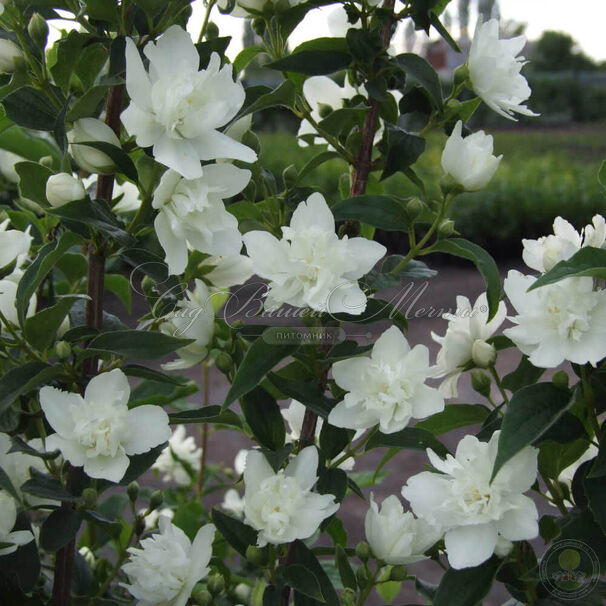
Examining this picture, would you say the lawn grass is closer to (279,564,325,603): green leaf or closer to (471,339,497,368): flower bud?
(471,339,497,368): flower bud

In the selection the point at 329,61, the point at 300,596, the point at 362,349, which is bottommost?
the point at 300,596

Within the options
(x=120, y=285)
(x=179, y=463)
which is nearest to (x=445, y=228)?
(x=120, y=285)

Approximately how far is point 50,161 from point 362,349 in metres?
0.44

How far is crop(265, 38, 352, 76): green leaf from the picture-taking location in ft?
2.53

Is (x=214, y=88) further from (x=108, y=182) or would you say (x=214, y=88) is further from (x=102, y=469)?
(x=102, y=469)

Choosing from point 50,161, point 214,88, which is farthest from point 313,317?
point 50,161

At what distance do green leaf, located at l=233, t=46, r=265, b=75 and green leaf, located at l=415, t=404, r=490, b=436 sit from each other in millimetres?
417

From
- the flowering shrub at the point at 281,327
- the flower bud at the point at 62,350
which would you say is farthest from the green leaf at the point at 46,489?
the flower bud at the point at 62,350

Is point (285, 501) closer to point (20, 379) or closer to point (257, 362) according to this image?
point (257, 362)

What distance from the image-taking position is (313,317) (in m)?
0.74

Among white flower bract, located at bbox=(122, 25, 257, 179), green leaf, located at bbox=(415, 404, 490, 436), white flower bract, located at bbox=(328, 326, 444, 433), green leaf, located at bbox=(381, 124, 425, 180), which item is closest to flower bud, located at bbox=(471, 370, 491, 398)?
green leaf, located at bbox=(415, 404, 490, 436)

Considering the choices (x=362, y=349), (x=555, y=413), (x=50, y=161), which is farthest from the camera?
(x=50, y=161)

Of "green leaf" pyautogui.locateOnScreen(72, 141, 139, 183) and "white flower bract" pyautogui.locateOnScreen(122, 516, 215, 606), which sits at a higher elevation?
"green leaf" pyautogui.locateOnScreen(72, 141, 139, 183)

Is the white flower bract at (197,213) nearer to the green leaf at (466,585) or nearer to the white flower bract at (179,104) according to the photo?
the white flower bract at (179,104)
